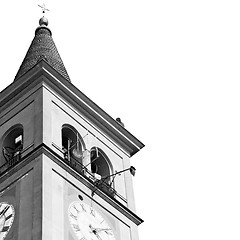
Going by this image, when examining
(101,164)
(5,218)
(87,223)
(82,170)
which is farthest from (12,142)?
(87,223)

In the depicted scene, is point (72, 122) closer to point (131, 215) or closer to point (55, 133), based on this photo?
point (55, 133)

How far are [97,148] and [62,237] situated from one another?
731 centimetres

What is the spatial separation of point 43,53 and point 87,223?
36.4 ft

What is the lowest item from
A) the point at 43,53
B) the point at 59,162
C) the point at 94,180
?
the point at 59,162

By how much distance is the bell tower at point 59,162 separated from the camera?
3716cm

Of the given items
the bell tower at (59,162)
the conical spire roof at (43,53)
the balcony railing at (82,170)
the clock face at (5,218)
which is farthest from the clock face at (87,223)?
the conical spire roof at (43,53)

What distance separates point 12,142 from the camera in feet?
140

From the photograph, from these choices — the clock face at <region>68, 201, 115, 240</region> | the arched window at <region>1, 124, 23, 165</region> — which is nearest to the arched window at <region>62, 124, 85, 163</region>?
the arched window at <region>1, 124, 23, 165</region>

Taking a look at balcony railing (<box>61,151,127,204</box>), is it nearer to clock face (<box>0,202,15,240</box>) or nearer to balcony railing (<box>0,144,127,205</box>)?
balcony railing (<box>0,144,127,205</box>)

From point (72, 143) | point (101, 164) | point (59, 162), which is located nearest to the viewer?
point (59, 162)

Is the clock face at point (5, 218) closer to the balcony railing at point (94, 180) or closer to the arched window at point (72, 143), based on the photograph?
the balcony railing at point (94, 180)

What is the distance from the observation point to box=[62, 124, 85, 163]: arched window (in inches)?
1636

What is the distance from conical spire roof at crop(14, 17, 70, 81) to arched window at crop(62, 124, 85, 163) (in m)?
2.51

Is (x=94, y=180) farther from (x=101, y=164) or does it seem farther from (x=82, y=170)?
(x=101, y=164)
